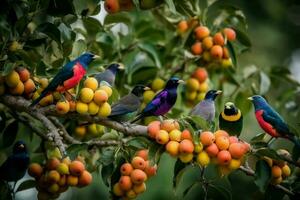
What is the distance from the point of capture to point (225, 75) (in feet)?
19.5

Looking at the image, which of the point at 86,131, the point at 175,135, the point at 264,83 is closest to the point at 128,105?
the point at 86,131

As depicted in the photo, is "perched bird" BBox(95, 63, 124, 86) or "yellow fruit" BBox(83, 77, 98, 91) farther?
"perched bird" BBox(95, 63, 124, 86)

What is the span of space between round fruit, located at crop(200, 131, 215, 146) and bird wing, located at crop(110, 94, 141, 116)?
897mm

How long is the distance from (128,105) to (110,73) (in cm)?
32

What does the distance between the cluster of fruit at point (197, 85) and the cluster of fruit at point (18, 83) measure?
1570mm

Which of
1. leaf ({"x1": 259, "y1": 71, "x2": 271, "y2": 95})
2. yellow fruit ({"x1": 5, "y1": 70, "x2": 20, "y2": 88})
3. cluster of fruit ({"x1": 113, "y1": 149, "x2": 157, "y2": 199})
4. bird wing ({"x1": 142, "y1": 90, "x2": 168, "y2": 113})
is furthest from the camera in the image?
leaf ({"x1": 259, "y1": 71, "x2": 271, "y2": 95})

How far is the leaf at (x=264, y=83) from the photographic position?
5.77 metres

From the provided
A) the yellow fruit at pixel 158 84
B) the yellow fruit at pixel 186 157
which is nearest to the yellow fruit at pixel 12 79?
the yellow fruit at pixel 186 157

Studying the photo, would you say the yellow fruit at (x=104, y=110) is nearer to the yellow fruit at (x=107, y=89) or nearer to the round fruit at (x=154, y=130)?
the yellow fruit at (x=107, y=89)

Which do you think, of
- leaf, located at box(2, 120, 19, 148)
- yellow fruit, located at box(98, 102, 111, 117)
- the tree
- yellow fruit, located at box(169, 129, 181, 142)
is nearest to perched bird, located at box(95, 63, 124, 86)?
the tree

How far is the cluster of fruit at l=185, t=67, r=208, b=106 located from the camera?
566cm

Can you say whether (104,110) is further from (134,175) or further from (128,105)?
(128,105)

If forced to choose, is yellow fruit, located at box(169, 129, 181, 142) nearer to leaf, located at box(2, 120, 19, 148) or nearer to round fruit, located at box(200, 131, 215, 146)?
round fruit, located at box(200, 131, 215, 146)

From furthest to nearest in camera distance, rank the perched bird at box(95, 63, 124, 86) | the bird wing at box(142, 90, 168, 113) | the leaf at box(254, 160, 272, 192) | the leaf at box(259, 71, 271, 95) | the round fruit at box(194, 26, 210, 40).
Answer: the leaf at box(259, 71, 271, 95) < the round fruit at box(194, 26, 210, 40) < the perched bird at box(95, 63, 124, 86) < the bird wing at box(142, 90, 168, 113) < the leaf at box(254, 160, 272, 192)
